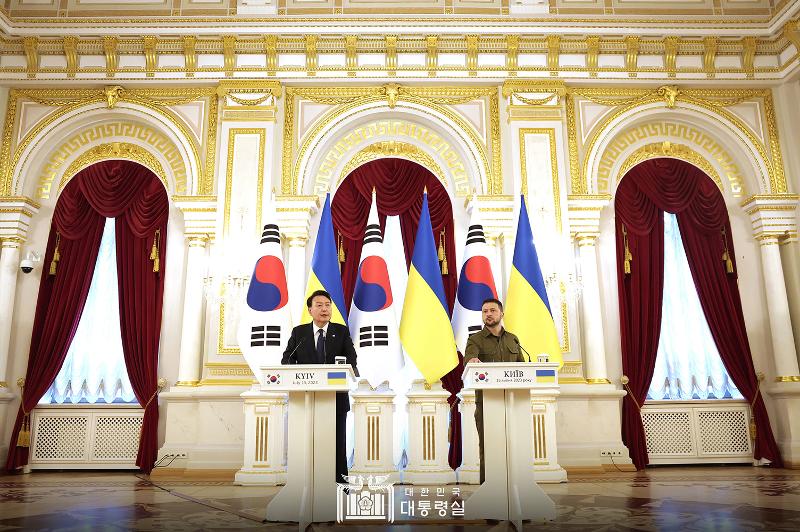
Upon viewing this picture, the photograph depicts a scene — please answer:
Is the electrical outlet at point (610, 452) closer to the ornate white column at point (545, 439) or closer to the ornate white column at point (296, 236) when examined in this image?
the ornate white column at point (545, 439)

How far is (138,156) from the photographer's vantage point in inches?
308

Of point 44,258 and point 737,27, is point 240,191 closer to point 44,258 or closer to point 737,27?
point 44,258

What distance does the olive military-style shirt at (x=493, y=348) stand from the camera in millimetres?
4316

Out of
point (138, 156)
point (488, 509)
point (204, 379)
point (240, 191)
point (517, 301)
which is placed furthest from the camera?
point (138, 156)

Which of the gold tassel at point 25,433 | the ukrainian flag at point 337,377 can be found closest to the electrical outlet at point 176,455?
the gold tassel at point 25,433

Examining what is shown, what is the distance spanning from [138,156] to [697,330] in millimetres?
6915

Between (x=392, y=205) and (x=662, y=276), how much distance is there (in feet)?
10.6

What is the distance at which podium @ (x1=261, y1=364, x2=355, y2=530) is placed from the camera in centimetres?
354

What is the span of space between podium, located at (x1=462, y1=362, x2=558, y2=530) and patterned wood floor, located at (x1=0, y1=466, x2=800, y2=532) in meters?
0.12

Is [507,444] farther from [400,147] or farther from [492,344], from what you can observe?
[400,147]

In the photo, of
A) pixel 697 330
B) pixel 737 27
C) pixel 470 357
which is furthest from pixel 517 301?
pixel 737 27

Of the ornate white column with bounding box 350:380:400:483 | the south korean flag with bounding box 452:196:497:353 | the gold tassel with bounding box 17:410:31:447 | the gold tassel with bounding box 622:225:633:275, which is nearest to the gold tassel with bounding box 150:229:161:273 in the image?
the gold tassel with bounding box 17:410:31:447

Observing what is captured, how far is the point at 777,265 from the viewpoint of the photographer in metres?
7.41

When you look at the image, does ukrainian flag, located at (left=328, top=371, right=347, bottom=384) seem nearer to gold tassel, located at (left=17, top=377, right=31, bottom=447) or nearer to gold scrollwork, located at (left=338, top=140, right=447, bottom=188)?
gold scrollwork, located at (left=338, top=140, right=447, bottom=188)
